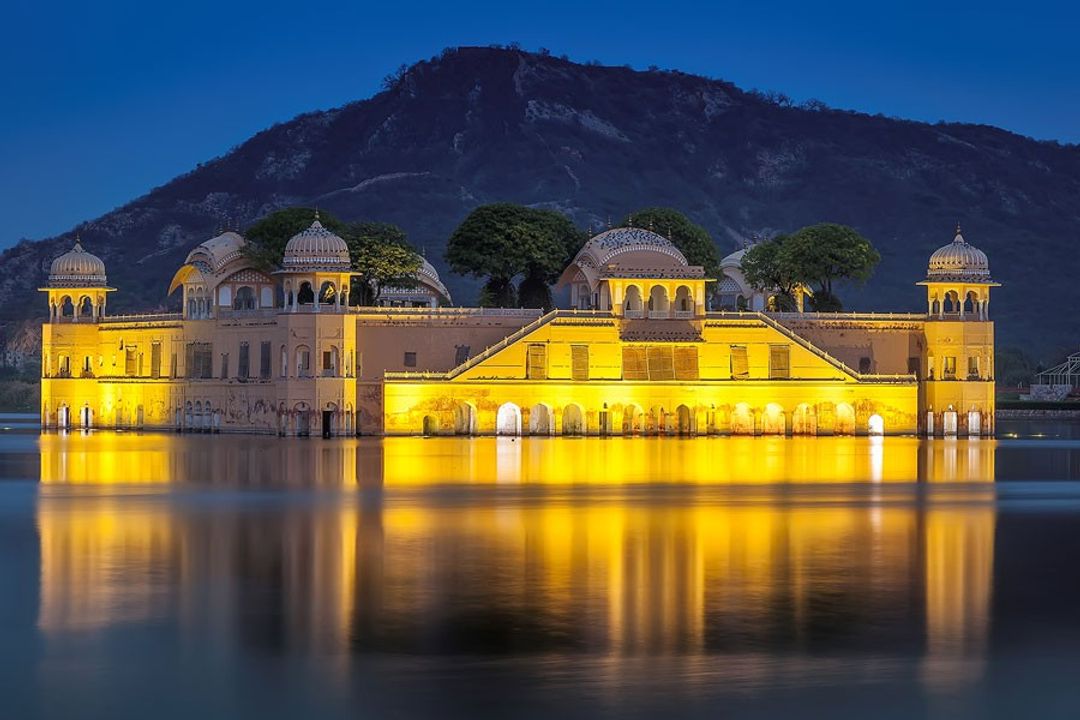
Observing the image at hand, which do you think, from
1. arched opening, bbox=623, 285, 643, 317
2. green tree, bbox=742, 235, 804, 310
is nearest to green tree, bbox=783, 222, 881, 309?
green tree, bbox=742, 235, 804, 310

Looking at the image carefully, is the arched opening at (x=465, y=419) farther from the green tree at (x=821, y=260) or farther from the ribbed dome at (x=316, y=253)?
the green tree at (x=821, y=260)

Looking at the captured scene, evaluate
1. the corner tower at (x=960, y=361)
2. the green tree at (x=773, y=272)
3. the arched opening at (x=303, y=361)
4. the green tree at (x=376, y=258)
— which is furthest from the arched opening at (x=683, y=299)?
the arched opening at (x=303, y=361)

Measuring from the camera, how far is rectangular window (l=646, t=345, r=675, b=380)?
7381cm

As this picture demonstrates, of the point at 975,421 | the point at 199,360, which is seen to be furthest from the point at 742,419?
the point at 199,360

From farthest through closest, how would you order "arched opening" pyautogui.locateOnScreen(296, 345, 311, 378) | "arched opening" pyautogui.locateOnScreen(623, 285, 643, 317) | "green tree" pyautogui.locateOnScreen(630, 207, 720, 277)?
"green tree" pyautogui.locateOnScreen(630, 207, 720, 277), "arched opening" pyautogui.locateOnScreen(623, 285, 643, 317), "arched opening" pyautogui.locateOnScreen(296, 345, 311, 378)

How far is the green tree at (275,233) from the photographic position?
79.1m

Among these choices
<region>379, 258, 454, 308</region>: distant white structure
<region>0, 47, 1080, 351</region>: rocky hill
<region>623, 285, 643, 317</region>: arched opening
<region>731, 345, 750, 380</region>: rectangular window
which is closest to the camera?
<region>731, 345, 750, 380</region>: rectangular window

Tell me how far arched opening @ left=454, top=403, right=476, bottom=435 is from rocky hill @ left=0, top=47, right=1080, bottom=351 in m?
84.2

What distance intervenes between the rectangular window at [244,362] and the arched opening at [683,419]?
16.3 metres

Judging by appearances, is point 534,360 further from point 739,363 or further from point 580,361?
point 739,363

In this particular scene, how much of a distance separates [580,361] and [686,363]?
166 inches

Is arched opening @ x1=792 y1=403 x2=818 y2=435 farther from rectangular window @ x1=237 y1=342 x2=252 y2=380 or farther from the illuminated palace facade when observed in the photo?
rectangular window @ x1=237 y1=342 x2=252 y2=380

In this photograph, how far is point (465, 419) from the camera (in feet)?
233

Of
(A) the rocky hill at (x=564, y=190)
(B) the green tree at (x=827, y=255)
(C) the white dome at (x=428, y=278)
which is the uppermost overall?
(A) the rocky hill at (x=564, y=190)
